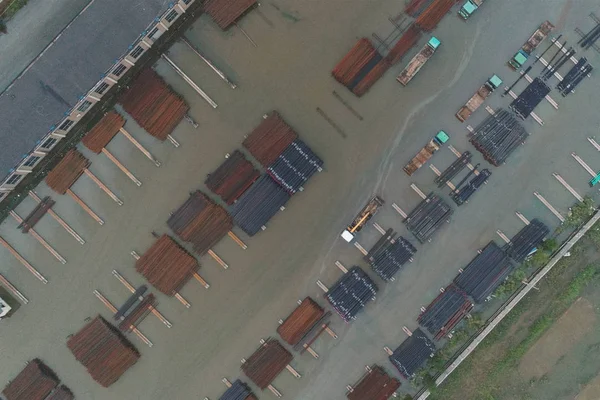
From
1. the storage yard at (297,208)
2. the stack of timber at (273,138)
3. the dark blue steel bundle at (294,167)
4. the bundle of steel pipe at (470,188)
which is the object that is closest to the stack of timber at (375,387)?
the storage yard at (297,208)

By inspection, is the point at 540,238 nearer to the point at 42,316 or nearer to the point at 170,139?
the point at 170,139

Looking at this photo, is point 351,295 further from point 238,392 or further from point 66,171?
point 66,171

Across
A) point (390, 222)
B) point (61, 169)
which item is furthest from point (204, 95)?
point (390, 222)

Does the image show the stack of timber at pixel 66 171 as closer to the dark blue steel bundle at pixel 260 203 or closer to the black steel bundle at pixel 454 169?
the dark blue steel bundle at pixel 260 203

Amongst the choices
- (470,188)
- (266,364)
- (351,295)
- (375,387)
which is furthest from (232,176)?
(375,387)

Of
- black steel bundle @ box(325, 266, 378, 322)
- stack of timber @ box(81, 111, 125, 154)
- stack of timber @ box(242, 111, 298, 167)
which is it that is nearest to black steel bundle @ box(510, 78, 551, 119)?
stack of timber @ box(242, 111, 298, 167)

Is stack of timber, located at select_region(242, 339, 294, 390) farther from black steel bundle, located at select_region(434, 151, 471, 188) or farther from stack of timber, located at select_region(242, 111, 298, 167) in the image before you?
black steel bundle, located at select_region(434, 151, 471, 188)

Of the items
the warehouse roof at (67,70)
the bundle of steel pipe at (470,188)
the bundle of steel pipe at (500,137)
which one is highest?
the warehouse roof at (67,70)
